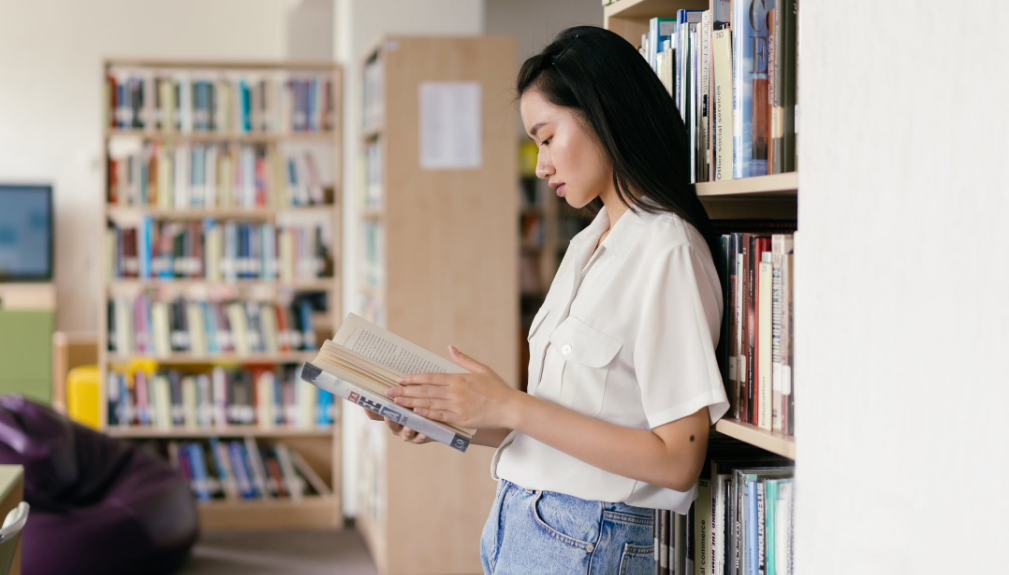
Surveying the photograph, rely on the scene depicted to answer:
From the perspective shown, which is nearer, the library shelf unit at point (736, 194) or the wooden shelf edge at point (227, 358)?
the library shelf unit at point (736, 194)

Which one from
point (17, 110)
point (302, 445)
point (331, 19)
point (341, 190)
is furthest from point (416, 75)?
point (17, 110)

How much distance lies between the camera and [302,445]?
13.9 ft

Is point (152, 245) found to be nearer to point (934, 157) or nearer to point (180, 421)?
point (180, 421)

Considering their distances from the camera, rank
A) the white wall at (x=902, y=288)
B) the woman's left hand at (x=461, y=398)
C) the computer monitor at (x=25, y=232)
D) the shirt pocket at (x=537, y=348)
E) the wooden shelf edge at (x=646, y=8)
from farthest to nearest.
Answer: the computer monitor at (x=25, y=232) → the wooden shelf edge at (x=646, y=8) → the shirt pocket at (x=537, y=348) → the woman's left hand at (x=461, y=398) → the white wall at (x=902, y=288)

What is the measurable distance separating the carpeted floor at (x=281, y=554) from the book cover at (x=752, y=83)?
2.80 metres

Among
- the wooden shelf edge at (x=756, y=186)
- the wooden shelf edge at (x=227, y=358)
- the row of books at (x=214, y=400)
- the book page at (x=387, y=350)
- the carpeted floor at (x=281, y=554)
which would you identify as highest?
the wooden shelf edge at (x=756, y=186)

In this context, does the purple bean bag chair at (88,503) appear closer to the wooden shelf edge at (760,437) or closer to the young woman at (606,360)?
the young woman at (606,360)

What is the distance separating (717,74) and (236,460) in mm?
3391

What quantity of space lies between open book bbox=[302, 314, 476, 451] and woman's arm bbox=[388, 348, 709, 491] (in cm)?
2

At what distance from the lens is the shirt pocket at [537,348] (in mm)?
1250

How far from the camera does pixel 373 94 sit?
371 cm

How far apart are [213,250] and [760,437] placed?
340cm

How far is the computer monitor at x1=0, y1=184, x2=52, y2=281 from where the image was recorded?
7.02 m

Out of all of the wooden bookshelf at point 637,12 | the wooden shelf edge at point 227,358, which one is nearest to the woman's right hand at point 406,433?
the wooden bookshelf at point 637,12
